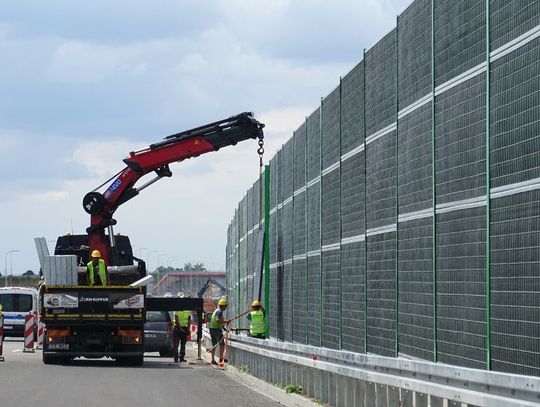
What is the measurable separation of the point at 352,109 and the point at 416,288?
17.7 ft

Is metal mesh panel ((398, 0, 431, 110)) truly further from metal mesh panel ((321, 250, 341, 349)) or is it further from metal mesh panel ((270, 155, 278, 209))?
metal mesh panel ((270, 155, 278, 209))

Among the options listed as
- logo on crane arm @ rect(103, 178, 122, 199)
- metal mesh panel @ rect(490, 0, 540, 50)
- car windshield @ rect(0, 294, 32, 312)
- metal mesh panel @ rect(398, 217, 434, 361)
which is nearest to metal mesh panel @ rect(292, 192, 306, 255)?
logo on crane arm @ rect(103, 178, 122, 199)

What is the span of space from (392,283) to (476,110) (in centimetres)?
451

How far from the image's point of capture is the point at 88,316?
1101 inches

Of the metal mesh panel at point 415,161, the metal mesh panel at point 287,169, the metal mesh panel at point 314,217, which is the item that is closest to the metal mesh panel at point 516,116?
the metal mesh panel at point 415,161

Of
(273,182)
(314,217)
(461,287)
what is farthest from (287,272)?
(461,287)

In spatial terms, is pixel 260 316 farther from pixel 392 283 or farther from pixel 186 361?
pixel 392 283

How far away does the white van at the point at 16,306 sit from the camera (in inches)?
2103

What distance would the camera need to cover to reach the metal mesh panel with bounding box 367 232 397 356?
1620 centimetres

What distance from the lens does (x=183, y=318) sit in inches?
1388

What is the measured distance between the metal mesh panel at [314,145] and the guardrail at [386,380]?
340 cm

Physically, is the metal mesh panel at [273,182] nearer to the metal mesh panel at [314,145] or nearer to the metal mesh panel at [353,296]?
the metal mesh panel at [314,145]

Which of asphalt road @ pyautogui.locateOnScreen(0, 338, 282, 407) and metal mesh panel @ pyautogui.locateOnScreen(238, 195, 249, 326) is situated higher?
metal mesh panel @ pyautogui.locateOnScreen(238, 195, 249, 326)

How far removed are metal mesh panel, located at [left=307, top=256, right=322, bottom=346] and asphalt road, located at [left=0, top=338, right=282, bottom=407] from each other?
1.66 meters
